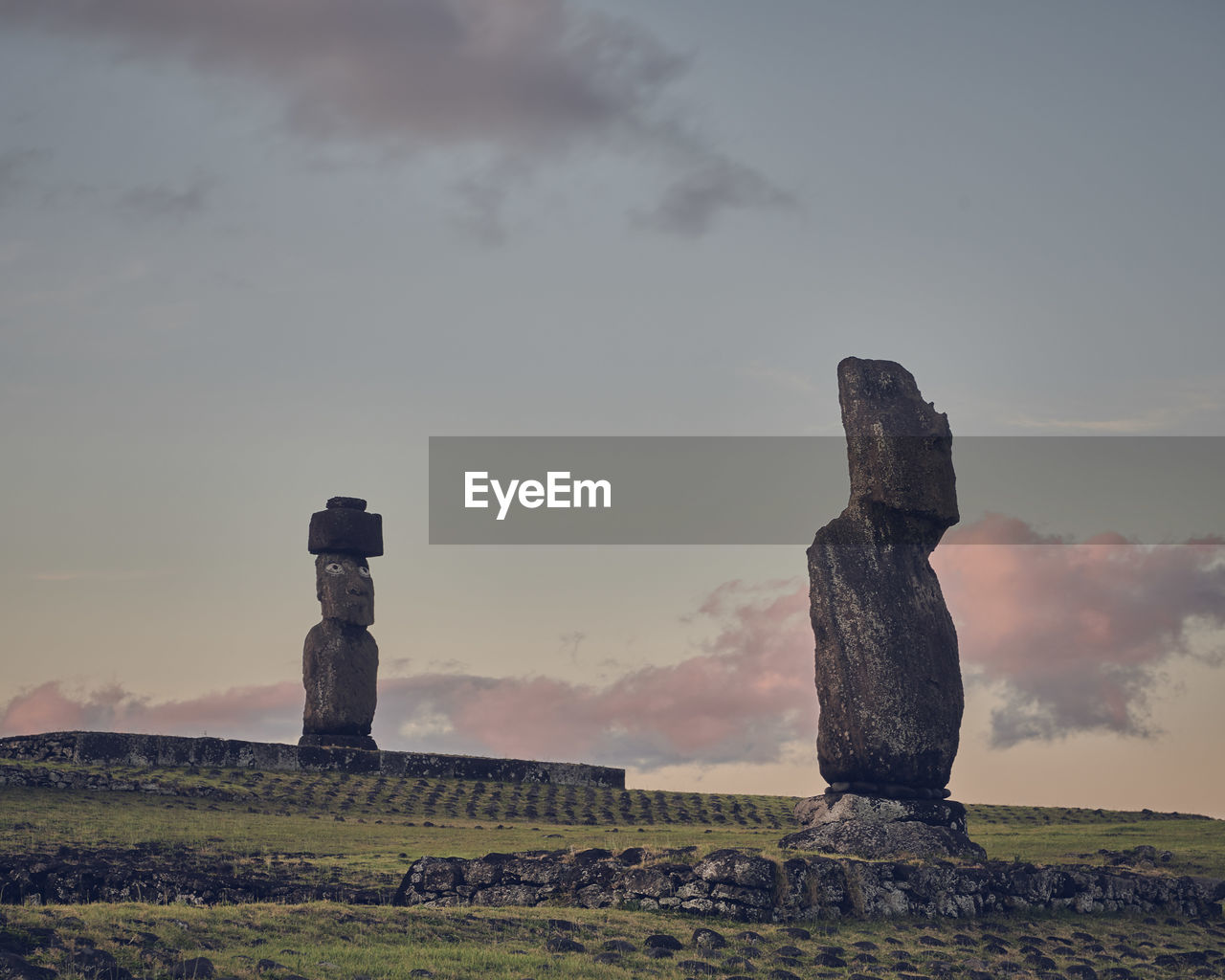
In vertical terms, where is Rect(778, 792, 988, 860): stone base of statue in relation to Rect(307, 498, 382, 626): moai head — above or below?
below

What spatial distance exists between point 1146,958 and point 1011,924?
180 centimetres

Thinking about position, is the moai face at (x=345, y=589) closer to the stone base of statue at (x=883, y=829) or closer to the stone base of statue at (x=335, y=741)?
the stone base of statue at (x=335, y=741)

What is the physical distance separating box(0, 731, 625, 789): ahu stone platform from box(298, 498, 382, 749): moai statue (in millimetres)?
1450

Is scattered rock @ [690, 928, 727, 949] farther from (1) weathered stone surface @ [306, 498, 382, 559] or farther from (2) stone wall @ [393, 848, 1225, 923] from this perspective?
(1) weathered stone surface @ [306, 498, 382, 559]

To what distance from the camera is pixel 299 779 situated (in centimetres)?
3719

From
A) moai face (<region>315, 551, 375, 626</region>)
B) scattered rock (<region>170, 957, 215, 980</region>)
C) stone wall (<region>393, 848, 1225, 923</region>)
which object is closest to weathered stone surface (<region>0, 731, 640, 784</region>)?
moai face (<region>315, 551, 375, 626</region>)

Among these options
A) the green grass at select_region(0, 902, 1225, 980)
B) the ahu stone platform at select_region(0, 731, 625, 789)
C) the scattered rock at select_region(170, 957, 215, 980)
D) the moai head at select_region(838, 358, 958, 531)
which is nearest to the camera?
the scattered rock at select_region(170, 957, 215, 980)

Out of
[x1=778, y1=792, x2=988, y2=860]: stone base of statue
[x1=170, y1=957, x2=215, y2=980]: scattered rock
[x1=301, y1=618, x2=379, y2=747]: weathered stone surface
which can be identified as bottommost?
[x1=170, y1=957, x2=215, y2=980]: scattered rock

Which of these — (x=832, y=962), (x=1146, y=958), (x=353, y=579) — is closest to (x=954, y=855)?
(x=1146, y=958)

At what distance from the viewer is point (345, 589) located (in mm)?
42688

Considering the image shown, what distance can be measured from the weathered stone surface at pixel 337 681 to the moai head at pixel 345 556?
1.63 ft

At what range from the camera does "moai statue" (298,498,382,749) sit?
42.2 metres

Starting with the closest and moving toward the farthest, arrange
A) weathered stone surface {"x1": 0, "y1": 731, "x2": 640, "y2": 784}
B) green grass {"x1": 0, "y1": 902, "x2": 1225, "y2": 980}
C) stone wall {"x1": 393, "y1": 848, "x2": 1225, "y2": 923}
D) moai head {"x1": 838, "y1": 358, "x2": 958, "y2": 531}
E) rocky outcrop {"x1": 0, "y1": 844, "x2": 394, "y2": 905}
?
green grass {"x1": 0, "y1": 902, "x2": 1225, "y2": 980} < stone wall {"x1": 393, "y1": 848, "x2": 1225, "y2": 923} < rocky outcrop {"x1": 0, "y1": 844, "x2": 394, "y2": 905} < moai head {"x1": 838, "y1": 358, "x2": 958, "y2": 531} < weathered stone surface {"x1": 0, "y1": 731, "x2": 640, "y2": 784}

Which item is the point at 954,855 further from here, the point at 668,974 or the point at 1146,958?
the point at 668,974
